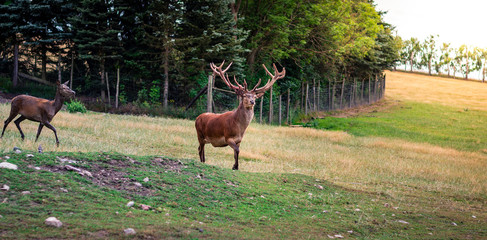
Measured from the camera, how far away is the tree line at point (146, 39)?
25.4 m

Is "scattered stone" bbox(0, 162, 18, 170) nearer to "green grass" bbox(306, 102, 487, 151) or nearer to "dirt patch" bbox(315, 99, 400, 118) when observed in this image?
"green grass" bbox(306, 102, 487, 151)

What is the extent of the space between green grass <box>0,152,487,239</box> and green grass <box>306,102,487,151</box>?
57.8 ft

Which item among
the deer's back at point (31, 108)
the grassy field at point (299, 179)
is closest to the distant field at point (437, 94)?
the grassy field at point (299, 179)

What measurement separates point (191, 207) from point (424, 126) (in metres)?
30.6

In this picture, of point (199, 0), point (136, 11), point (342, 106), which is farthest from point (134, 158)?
point (342, 106)

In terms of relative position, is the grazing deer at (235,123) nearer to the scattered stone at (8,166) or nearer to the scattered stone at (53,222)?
the scattered stone at (8,166)

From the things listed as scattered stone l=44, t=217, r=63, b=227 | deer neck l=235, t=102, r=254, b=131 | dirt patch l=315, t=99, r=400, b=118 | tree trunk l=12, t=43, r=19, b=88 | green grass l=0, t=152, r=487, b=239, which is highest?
tree trunk l=12, t=43, r=19, b=88

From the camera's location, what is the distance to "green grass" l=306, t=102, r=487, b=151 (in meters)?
26.2

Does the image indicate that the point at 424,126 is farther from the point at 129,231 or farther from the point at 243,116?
the point at 129,231

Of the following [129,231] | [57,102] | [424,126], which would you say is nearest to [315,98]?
[424,126]

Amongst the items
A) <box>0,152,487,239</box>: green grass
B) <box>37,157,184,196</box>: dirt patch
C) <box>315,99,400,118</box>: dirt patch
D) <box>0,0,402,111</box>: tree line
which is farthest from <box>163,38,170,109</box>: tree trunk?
<box>37,157,184,196</box>: dirt patch

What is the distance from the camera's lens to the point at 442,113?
42688 mm

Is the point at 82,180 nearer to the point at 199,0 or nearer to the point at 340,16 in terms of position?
the point at 199,0

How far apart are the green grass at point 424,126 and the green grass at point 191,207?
1763 centimetres
